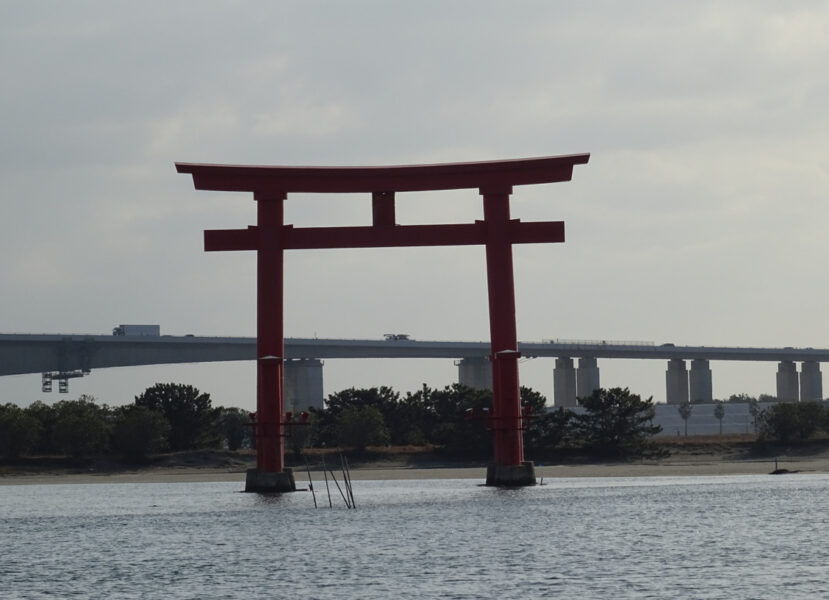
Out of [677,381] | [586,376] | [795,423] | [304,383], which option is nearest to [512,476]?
[795,423]

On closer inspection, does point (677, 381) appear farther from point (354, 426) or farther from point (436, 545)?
point (436, 545)

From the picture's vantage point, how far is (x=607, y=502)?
62312mm

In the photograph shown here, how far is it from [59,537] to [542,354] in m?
99.6

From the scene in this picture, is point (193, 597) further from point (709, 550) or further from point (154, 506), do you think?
point (154, 506)

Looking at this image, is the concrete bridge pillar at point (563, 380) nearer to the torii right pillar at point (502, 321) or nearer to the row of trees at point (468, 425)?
the row of trees at point (468, 425)

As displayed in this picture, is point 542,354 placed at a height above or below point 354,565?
above

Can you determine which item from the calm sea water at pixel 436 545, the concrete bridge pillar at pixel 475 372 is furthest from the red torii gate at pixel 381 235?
the concrete bridge pillar at pixel 475 372

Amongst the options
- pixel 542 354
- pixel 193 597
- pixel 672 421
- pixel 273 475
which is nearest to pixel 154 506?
pixel 273 475

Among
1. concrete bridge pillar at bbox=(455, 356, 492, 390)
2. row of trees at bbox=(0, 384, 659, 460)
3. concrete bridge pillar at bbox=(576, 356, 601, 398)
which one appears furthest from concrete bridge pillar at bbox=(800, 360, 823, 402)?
row of trees at bbox=(0, 384, 659, 460)

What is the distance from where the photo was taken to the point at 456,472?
8462 centimetres

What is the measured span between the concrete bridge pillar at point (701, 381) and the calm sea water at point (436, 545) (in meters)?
85.5

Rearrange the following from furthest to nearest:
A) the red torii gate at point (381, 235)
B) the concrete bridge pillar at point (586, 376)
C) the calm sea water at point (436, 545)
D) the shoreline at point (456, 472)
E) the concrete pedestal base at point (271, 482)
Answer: the concrete bridge pillar at point (586, 376)
the shoreline at point (456, 472)
the concrete pedestal base at point (271, 482)
the red torii gate at point (381, 235)
the calm sea water at point (436, 545)

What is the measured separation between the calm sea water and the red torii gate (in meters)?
3.21

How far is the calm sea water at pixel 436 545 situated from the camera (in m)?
36.5
